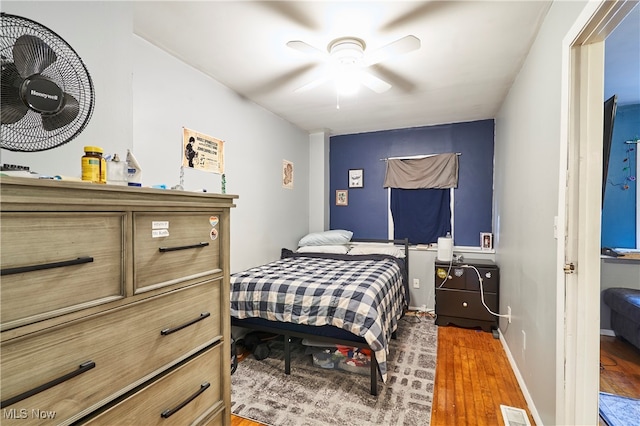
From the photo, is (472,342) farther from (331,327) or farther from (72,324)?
(72,324)

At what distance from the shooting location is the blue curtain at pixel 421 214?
3.96m

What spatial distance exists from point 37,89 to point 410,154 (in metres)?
3.87

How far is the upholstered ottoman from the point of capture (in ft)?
7.85

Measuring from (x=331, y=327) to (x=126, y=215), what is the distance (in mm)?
1742

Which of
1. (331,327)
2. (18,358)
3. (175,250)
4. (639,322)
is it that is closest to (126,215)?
(175,250)

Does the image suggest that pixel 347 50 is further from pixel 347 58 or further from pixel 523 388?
pixel 523 388

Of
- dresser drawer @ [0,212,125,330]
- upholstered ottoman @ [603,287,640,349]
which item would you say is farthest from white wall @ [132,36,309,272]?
upholstered ottoman @ [603,287,640,349]

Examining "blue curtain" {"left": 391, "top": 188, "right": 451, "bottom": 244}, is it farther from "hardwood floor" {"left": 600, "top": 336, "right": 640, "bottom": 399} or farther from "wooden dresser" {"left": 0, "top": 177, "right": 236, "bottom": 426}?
"wooden dresser" {"left": 0, "top": 177, "right": 236, "bottom": 426}

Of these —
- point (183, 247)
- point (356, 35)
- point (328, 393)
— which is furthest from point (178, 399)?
point (356, 35)

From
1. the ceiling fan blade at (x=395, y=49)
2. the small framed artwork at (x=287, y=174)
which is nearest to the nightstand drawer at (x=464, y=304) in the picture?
the small framed artwork at (x=287, y=174)

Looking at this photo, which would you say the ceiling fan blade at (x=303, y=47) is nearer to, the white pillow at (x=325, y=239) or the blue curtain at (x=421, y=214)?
the white pillow at (x=325, y=239)

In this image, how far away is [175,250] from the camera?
99 cm

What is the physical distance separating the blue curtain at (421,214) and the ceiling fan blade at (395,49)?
2473mm

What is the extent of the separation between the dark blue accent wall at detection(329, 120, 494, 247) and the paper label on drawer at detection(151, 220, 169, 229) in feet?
11.8
